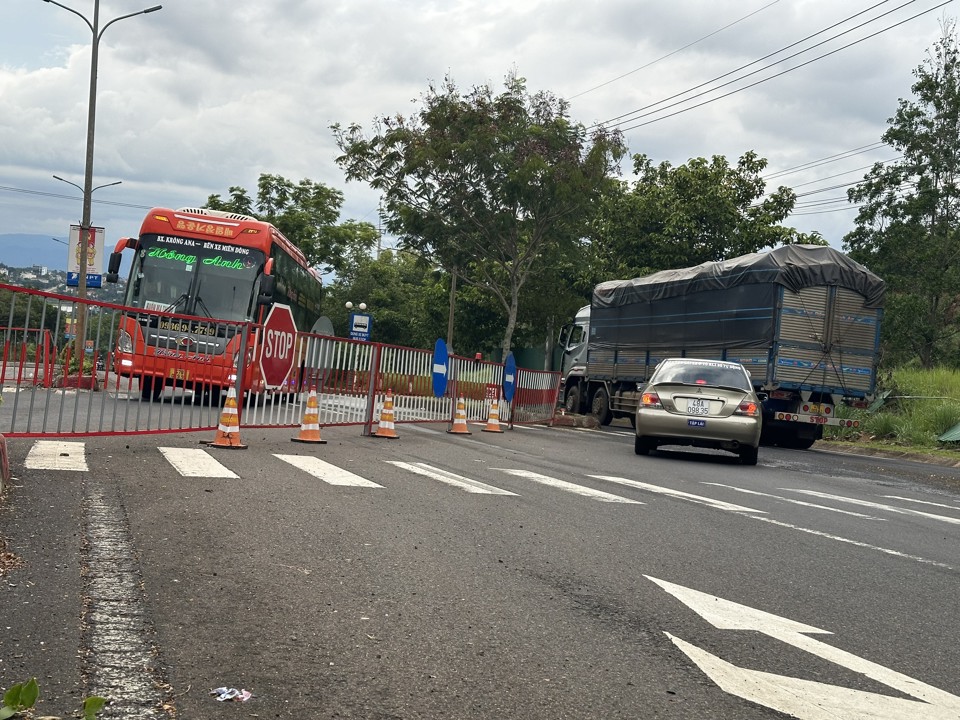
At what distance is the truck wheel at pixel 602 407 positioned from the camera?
29078 millimetres

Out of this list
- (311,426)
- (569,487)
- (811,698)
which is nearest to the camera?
(811,698)

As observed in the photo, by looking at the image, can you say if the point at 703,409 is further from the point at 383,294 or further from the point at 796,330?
the point at 383,294

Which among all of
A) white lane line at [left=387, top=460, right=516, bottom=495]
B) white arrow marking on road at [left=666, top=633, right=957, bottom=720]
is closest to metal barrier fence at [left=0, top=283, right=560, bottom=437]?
white lane line at [left=387, top=460, right=516, bottom=495]

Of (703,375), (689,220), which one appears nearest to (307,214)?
(689,220)

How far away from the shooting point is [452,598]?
548 centimetres

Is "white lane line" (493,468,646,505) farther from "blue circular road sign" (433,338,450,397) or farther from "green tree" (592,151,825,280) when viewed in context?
"green tree" (592,151,825,280)

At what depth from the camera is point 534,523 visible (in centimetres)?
831

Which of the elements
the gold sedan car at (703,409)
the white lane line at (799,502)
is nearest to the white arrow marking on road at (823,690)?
the white lane line at (799,502)

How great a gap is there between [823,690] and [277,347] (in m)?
11.7

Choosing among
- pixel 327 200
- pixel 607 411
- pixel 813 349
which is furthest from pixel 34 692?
pixel 327 200

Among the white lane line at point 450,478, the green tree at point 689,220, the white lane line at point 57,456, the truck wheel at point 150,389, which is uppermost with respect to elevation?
the green tree at point 689,220

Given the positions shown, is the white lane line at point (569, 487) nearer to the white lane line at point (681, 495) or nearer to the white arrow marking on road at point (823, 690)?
the white lane line at point (681, 495)

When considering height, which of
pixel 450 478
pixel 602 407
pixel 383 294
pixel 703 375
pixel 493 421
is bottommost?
pixel 450 478

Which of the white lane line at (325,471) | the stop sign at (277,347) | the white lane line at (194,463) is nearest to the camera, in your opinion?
the white lane line at (194,463)
